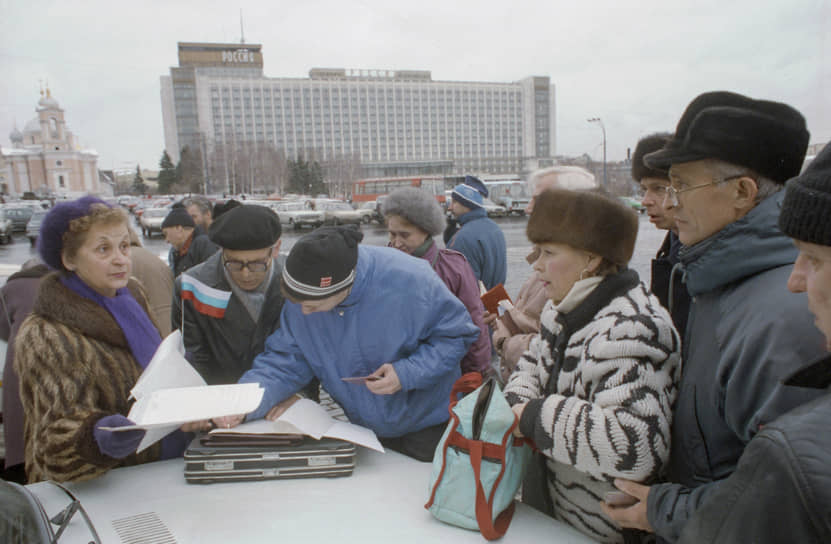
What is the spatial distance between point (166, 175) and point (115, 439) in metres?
90.7

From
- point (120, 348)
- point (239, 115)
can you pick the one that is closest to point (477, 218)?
point (120, 348)

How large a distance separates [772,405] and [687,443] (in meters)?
0.35

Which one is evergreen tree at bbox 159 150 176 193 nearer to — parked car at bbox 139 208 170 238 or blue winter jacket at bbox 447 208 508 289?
parked car at bbox 139 208 170 238

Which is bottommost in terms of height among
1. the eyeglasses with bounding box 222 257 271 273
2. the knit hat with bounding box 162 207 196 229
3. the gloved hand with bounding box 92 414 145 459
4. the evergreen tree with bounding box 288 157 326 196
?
the gloved hand with bounding box 92 414 145 459

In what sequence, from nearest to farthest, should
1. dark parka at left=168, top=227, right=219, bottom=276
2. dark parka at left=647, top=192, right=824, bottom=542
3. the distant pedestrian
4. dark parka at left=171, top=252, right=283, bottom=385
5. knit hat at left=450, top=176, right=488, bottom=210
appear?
dark parka at left=647, top=192, right=824, bottom=542
dark parka at left=171, top=252, right=283, bottom=385
the distant pedestrian
knit hat at left=450, top=176, right=488, bottom=210
dark parka at left=168, top=227, right=219, bottom=276

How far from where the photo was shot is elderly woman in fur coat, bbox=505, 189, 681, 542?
4.51 feet

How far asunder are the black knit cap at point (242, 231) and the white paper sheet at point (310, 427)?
33.0 inches

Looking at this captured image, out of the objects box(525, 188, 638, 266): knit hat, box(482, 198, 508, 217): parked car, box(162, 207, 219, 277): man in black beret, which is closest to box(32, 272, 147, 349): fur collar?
box(525, 188, 638, 266): knit hat

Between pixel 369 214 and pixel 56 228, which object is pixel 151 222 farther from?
pixel 56 228

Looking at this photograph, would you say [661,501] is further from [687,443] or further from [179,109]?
[179,109]

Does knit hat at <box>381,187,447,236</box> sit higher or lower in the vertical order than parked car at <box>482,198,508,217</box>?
higher

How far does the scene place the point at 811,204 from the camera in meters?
0.89

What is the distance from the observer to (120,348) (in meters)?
2.06

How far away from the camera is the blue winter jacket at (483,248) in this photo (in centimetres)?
432
